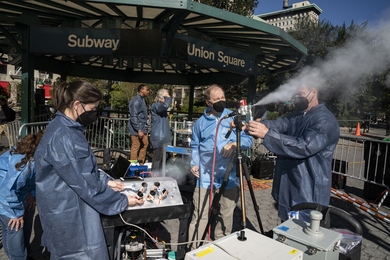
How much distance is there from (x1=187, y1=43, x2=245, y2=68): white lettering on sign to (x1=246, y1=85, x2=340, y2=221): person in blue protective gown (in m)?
2.62

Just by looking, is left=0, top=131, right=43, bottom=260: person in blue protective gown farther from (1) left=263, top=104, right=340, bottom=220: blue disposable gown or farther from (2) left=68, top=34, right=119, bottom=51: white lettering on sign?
(2) left=68, top=34, right=119, bottom=51: white lettering on sign

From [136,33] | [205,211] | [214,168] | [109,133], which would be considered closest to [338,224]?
[205,211]

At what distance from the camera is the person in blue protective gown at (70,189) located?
1.95 m

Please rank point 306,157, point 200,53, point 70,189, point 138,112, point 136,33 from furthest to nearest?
point 138,112 → point 200,53 → point 136,33 → point 306,157 → point 70,189

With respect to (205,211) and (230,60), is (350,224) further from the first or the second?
(230,60)

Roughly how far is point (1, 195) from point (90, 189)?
139cm

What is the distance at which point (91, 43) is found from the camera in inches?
189

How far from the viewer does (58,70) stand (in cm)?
920

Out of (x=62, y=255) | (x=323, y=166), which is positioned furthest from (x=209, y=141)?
(x=62, y=255)

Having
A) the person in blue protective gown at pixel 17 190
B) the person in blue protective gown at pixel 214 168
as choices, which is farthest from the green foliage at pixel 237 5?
the person in blue protective gown at pixel 17 190

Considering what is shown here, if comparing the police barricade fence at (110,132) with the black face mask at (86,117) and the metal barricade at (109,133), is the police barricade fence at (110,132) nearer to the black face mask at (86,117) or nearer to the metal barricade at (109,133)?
the metal barricade at (109,133)

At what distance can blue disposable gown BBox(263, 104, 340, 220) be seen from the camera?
2.47 metres

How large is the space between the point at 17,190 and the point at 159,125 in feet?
12.6

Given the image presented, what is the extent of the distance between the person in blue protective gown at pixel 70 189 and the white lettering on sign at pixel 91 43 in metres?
2.87
